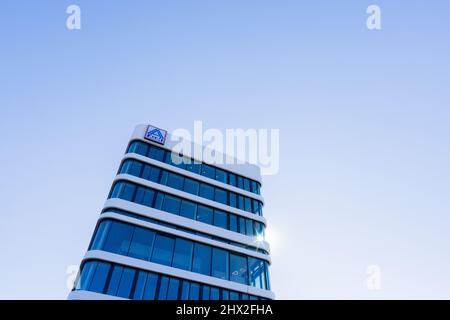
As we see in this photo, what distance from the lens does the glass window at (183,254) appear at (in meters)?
22.5

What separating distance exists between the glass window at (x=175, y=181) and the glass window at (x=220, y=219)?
414cm

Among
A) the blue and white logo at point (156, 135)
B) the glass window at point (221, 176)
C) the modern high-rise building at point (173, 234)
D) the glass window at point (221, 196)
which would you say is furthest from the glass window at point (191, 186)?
the blue and white logo at point (156, 135)

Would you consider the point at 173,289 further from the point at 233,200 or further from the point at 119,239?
the point at 233,200

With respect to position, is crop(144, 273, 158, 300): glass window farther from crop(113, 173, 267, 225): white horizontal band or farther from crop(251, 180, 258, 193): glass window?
crop(251, 180, 258, 193): glass window

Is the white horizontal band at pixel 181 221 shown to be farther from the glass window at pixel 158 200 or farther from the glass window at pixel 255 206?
the glass window at pixel 255 206

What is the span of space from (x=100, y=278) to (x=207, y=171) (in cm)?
1473

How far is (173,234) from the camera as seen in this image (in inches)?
935
